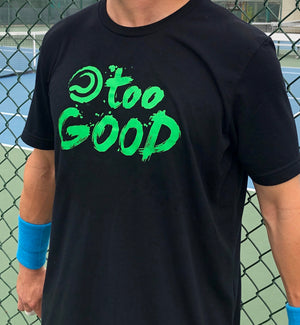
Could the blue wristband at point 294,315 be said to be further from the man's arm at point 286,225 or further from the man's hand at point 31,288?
the man's hand at point 31,288

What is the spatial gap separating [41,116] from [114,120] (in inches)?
12.4

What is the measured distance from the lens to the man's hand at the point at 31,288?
58.9 inches

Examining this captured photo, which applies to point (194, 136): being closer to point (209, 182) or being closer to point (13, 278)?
point (209, 182)

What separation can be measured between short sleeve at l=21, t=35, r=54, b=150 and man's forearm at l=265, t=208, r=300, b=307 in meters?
0.62

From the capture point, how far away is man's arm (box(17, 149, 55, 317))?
140 cm

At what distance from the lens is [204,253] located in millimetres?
1078

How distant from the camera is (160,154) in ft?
3.31

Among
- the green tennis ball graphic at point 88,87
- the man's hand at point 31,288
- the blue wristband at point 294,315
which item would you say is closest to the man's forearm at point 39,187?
the man's hand at point 31,288

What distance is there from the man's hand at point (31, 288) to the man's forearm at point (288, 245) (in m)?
0.77

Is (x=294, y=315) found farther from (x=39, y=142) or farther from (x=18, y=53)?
(x=18, y=53)

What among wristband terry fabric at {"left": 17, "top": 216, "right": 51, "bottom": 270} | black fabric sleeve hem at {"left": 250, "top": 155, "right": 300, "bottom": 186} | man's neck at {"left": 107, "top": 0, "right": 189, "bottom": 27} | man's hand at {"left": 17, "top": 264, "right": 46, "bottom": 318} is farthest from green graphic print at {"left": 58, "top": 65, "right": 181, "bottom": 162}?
man's hand at {"left": 17, "top": 264, "right": 46, "bottom": 318}

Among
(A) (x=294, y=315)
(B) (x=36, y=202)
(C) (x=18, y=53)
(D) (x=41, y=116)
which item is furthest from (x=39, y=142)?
(C) (x=18, y=53)

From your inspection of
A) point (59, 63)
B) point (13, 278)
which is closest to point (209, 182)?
point (59, 63)

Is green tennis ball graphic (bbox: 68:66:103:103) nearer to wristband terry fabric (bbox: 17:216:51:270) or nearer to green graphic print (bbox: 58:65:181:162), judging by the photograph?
green graphic print (bbox: 58:65:181:162)
